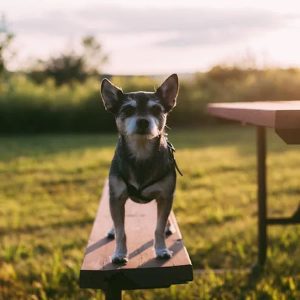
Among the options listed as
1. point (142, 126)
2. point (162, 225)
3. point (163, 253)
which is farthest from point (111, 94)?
point (163, 253)

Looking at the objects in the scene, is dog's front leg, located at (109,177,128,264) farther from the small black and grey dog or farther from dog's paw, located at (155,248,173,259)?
dog's paw, located at (155,248,173,259)

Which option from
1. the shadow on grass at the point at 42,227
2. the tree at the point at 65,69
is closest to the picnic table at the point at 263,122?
the shadow on grass at the point at 42,227

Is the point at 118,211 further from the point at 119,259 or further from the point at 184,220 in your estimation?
the point at 184,220

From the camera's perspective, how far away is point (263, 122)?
8.39 ft

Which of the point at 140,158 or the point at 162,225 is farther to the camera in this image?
the point at 162,225

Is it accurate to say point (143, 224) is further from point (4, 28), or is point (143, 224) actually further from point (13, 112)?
point (13, 112)

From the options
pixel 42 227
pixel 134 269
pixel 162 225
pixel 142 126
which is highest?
pixel 142 126

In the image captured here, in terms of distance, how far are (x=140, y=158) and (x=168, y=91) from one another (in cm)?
30

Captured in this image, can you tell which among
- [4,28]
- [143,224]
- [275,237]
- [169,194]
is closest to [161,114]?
[169,194]

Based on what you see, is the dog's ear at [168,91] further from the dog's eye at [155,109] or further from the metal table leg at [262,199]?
the metal table leg at [262,199]

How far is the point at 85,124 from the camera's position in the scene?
782 inches

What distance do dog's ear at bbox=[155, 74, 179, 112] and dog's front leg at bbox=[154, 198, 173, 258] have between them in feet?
1.29

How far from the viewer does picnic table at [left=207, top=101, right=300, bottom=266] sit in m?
2.29

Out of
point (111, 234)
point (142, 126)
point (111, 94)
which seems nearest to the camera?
point (142, 126)
